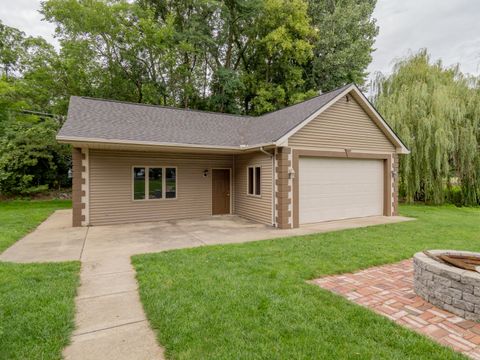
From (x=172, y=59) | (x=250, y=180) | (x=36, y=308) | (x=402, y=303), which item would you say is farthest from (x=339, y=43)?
(x=36, y=308)

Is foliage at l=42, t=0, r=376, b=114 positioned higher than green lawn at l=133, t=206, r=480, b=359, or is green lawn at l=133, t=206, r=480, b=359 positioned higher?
foliage at l=42, t=0, r=376, b=114

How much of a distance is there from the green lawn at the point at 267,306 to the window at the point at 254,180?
150 inches

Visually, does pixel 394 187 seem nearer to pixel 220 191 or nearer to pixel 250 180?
pixel 250 180

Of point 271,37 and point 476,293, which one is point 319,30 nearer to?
point 271,37

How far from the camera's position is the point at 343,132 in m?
9.74

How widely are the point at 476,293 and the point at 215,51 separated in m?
20.7

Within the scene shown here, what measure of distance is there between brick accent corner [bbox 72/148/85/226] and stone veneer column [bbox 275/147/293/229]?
21.3ft

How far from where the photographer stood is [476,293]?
3.07 meters

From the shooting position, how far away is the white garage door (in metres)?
9.25

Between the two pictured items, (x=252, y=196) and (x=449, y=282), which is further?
(x=252, y=196)

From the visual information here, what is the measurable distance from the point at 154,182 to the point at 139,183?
1.80ft

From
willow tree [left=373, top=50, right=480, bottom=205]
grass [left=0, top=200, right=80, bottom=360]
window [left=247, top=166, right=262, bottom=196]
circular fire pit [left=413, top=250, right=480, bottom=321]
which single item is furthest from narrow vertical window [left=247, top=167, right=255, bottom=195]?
willow tree [left=373, top=50, right=480, bottom=205]

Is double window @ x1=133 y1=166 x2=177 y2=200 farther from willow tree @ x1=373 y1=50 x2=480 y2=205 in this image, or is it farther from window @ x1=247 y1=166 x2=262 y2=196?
willow tree @ x1=373 y1=50 x2=480 y2=205

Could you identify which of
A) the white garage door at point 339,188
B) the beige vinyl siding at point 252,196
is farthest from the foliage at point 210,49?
the white garage door at point 339,188
